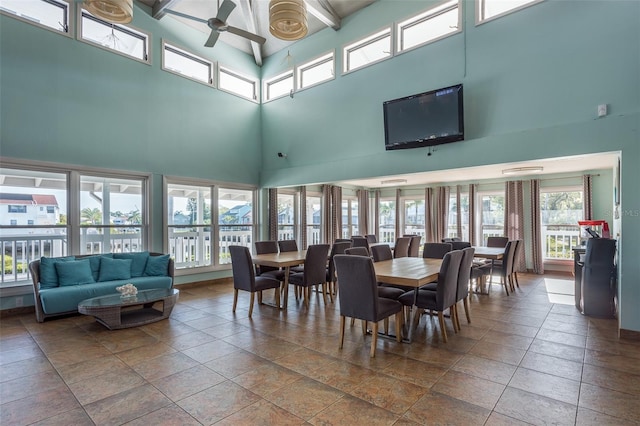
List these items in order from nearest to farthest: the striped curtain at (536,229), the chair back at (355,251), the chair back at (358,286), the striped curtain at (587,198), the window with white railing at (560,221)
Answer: the chair back at (358,286), the chair back at (355,251), the striped curtain at (587,198), the window with white railing at (560,221), the striped curtain at (536,229)

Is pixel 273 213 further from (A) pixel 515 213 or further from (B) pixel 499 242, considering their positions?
(A) pixel 515 213

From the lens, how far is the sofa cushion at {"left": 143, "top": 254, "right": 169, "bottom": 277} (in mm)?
5309

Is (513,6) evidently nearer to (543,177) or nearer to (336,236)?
(543,177)

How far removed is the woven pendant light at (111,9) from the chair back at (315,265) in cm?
356

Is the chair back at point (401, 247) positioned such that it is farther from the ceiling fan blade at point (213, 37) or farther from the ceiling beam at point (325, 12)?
the ceiling fan blade at point (213, 37)

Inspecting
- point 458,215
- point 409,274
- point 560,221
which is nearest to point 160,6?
point 409,274

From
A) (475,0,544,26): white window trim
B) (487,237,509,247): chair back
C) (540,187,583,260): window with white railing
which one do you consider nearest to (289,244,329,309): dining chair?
(487,237,509,247): chair back

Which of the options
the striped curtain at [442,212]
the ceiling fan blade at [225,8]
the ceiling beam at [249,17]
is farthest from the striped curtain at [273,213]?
the striped curtain at [442,212]

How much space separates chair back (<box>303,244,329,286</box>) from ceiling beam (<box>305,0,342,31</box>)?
14.7 feet

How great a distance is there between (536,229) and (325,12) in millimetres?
6802

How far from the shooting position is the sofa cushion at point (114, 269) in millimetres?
4887

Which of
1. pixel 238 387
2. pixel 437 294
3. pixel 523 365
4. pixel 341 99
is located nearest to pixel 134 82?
pixel 341 99

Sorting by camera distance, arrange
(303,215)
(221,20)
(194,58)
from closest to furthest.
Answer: (221,20)
(194,58)
(303,215)

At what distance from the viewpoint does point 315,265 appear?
16.0ft
